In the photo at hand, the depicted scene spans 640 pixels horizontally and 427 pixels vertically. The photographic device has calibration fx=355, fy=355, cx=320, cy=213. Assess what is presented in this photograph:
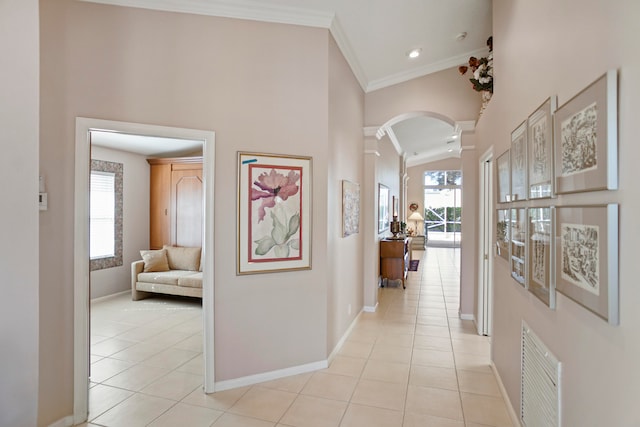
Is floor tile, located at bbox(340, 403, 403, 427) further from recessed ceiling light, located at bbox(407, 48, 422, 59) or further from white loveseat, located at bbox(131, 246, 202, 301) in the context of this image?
recessed ceiling light, located at bbox(407, 48, 422, 59)

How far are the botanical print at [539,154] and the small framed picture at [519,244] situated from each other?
0.95ft

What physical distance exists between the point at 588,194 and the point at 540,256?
1.84 feet

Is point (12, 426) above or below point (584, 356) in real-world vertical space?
below

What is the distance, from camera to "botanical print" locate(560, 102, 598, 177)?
119cm

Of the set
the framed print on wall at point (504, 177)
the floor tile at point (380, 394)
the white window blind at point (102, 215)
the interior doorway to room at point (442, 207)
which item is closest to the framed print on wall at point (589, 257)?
the framed print on wall at point (504, 177)

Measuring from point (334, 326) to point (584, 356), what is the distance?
2523mm

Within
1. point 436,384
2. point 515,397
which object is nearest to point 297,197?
point 436,384

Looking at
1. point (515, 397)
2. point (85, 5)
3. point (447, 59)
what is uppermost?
point (447, 59)

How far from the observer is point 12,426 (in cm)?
163

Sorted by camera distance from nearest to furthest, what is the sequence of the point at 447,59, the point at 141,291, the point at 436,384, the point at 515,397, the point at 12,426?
the point at 12,426
the point at 515,397
the point at 436,384
the point at 447,59
the point at 141,291

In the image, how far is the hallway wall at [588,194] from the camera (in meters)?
1.02

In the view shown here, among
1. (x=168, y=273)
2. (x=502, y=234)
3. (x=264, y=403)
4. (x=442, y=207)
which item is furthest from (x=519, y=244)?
(x=442, y=207)

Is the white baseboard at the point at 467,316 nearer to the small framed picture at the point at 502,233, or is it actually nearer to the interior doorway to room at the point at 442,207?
the small framed picture at the point at 502,233

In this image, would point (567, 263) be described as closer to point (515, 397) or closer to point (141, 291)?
point (515, 397)
